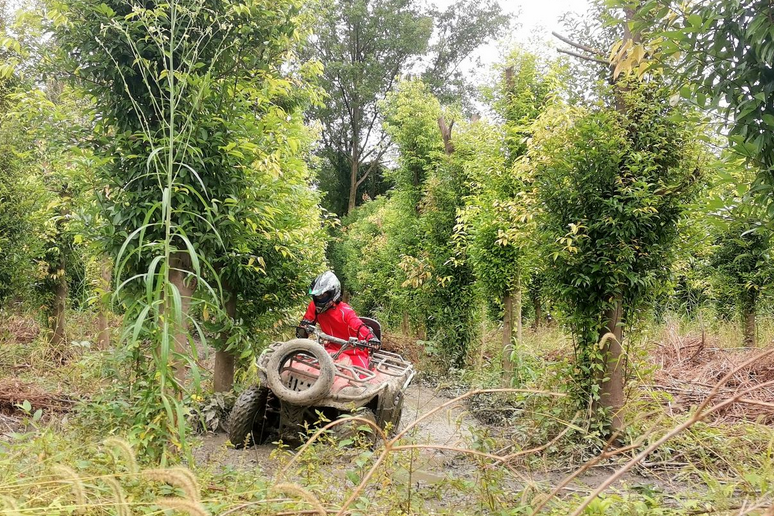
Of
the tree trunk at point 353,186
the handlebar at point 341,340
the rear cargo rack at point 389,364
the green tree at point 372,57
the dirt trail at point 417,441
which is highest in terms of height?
the green tree at point 372,57

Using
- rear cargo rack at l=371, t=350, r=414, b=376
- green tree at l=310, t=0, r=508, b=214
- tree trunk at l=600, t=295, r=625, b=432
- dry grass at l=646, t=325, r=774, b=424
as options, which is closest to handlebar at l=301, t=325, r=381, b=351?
rear cargo rack at l=371, t=350, r=414, b=376

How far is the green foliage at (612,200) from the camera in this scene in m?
5.89

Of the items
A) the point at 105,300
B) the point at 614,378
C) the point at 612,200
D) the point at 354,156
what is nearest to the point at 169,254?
the point at 105,300

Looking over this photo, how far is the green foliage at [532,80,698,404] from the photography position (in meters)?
5.89

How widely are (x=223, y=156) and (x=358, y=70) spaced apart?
27.0 m

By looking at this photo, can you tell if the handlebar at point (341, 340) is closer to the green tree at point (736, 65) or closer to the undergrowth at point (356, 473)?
the undergrowth at point (356, 473)

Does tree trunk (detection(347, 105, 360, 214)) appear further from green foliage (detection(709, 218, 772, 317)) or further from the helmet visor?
the helmet visor

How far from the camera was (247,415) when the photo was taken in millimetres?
6105

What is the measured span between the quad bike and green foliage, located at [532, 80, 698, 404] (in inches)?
91.5

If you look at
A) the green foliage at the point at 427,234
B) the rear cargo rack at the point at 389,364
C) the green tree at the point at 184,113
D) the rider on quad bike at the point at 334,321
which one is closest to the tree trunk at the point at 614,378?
the rear cargo rack at the point at 389,364

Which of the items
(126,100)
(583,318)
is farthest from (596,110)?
(126,100)

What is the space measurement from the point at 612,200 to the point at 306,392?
3.82 m

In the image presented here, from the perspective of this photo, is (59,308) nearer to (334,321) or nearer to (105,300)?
(334,321)

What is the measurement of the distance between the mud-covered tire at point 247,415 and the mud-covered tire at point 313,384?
15.9 inches
